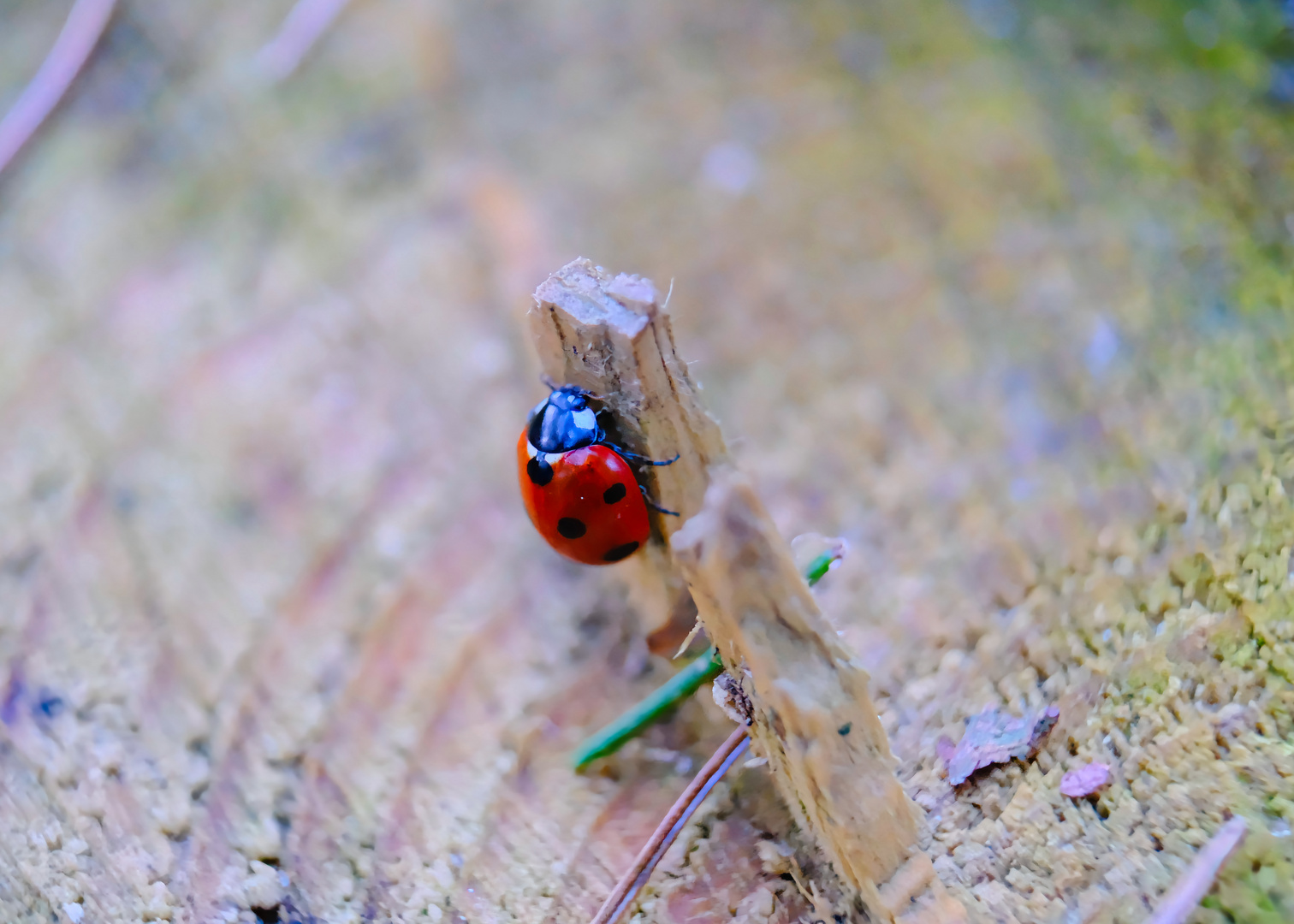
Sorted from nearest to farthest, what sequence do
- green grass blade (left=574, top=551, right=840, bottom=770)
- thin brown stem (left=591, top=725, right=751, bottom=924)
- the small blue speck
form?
thin brown stem (left=591, top=725, right=751, bottom=924)
green grass blade (left=574, top=551, right=840, bottom=770)
the small blue speck

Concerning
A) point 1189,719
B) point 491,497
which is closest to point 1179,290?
point 1189,719

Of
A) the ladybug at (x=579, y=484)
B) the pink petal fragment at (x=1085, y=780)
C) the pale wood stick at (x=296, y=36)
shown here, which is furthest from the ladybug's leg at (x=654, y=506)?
the pale wood stick at (x=296, y=36)

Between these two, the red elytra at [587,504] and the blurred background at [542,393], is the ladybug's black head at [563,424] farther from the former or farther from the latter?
the blurred background at [542,393]

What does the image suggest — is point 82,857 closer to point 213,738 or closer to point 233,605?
point 213,738

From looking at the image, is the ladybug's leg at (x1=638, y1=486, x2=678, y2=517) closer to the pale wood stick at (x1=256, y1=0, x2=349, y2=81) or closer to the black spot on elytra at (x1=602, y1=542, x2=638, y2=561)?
the black spot on elytra at (x1=602, y1=542, x2=638, y2=561)

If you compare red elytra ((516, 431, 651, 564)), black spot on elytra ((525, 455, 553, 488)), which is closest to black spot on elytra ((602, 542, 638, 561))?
red elytra ((516, 431, 651, 564))
